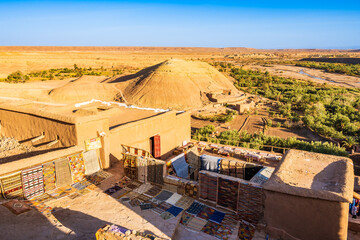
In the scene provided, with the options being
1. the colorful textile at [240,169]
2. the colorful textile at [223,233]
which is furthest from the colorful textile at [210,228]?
the colorful textile at [240,169]

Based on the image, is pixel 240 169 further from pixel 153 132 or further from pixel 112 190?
pixel 112 190

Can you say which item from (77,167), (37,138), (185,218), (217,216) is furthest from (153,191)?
(37,138)

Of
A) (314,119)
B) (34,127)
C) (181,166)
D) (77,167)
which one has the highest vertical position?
(34,127)

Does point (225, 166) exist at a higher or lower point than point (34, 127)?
lower

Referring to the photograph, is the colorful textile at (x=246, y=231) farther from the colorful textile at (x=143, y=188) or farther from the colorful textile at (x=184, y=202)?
the colorful textile at (x=143, y=188)

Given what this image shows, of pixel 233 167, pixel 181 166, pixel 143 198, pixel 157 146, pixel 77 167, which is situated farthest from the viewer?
pixel 157 146

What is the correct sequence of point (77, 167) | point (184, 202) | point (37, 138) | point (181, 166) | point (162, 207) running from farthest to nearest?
point (181, 166)
point (37, 138)
point (77, 167)
point (184, 202)
point (162, 207)
